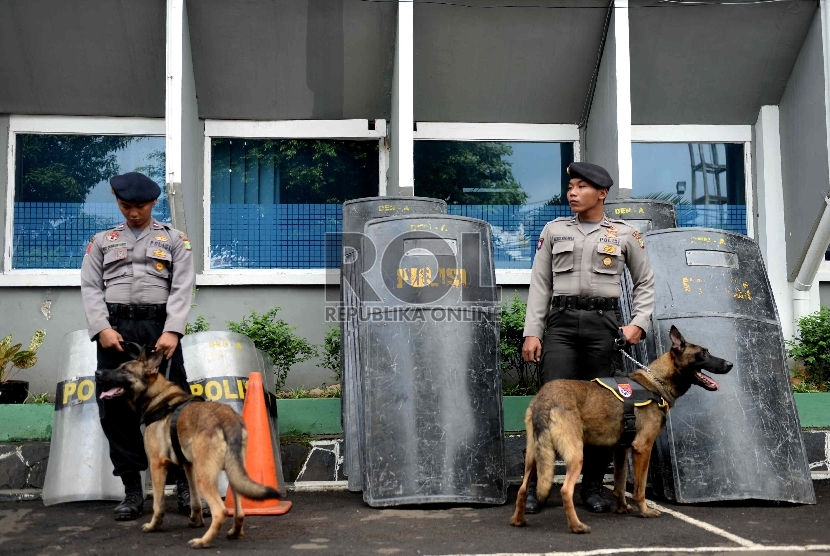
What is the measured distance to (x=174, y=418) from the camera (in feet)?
15.1

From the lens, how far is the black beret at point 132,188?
16.7 feet

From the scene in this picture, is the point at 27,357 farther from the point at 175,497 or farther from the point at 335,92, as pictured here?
the point at 335,92

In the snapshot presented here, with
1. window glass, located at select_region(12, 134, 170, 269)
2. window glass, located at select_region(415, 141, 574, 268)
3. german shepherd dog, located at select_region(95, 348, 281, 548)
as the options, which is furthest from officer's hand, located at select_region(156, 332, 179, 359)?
window glass, located at select_region(415, 141, 574, 268)

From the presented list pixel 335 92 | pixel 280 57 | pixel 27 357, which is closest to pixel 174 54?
pixel 280 57

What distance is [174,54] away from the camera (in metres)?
7.89

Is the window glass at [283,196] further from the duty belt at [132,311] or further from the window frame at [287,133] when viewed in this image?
the duty belt at [132,311]

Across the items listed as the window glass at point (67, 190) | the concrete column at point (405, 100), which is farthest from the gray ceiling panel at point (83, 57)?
the concrete column at point (405, 100)

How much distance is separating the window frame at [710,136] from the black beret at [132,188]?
591cm

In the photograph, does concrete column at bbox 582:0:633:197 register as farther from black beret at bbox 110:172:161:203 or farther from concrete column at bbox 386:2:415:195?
black beret at bbox 110:172:161:203

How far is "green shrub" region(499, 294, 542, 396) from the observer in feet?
24.1

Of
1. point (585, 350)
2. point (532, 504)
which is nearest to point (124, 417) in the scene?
point (532, 504)

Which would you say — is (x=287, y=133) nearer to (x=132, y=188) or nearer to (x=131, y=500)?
(x=132, y=188)

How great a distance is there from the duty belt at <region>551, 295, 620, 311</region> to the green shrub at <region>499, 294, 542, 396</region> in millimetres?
2047

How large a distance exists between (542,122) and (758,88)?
2291mm
